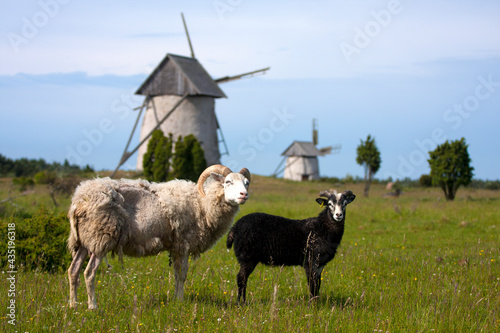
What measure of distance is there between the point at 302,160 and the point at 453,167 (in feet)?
96.2

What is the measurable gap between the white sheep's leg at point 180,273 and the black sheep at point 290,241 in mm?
783

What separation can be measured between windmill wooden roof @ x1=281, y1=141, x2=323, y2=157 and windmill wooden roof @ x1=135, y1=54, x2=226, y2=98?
2686 centimetres

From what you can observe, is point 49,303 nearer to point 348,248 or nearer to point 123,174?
point 348,248

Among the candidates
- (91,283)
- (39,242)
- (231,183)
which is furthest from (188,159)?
(91,283)

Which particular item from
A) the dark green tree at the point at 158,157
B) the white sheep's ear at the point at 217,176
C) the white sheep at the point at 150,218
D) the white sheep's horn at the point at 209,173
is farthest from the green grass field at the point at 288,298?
the dark green tree at the point at 158,157

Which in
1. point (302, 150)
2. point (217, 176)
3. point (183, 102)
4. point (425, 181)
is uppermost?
point (183, 102)

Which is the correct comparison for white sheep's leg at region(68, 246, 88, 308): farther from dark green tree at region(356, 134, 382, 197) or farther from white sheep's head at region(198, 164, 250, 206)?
dark green tree at region(356, 134, 382, 197)

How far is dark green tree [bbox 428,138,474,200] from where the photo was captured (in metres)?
31.8

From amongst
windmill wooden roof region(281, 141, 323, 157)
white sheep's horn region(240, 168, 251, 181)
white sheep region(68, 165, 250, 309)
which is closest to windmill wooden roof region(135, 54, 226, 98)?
white sheep's horn region(240, 168, 251, 181)

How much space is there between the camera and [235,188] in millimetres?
6723

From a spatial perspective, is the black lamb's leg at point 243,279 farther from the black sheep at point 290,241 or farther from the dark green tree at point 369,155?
the dark green tree at point 369,155

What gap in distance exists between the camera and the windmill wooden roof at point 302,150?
197 feet

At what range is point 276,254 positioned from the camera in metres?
6.94

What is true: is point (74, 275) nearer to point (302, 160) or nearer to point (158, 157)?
point (158, 157)
